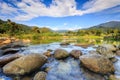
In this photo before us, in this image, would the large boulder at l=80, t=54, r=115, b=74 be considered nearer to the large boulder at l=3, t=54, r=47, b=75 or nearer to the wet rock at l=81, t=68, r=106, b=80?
the wet rock at l=81, t=68, r=106, b=80

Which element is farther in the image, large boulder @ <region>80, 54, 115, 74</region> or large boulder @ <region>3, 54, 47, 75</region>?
large boulder @ <region>80, 54, 115, 74</region>

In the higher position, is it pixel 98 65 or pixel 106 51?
pixel 98 65

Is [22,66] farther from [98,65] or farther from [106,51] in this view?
[106,51]

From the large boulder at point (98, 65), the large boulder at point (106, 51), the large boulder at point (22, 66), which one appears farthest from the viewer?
the large boulder at point (106, 51)

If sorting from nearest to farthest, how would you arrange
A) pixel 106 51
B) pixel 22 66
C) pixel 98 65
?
pixel 22 66 < pixel 98 65 < pixel 106 51

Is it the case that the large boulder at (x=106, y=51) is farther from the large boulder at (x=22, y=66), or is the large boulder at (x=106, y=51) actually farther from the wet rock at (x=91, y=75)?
the large boulder at (x=22, y=66)

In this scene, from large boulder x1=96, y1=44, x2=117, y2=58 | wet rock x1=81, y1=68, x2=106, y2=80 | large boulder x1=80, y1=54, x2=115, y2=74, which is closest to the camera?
wet rock x1=81, y1=68, x2=106, y2=80

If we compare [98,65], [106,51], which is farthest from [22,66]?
[106,51]

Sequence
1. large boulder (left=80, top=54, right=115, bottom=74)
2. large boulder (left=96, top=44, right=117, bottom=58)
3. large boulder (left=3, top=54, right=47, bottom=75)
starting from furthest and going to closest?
large boulder (left=96, top=44, right=117, bottom=58)
large boulder (left=80, top=54, right=115, bottom=74)
large boulder (left=3, top=54, right=47, bottom=75)

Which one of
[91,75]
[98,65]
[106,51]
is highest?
[98,65]

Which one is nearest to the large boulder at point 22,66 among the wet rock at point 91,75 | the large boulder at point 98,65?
the wet rock at point 91,75

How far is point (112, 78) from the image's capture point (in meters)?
9.39

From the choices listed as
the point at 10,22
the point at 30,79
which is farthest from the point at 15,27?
the point at 30,79

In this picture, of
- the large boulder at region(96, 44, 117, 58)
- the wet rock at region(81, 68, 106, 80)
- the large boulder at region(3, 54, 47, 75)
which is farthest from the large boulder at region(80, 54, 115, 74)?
the large boulder at region(96, 44, 117, 58)
